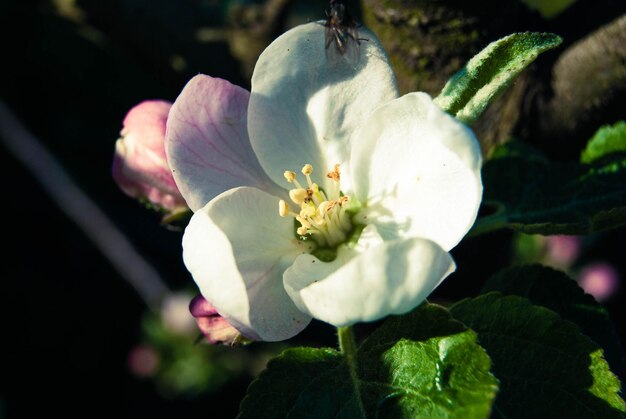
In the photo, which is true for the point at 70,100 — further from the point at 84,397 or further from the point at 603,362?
the point at 603,362

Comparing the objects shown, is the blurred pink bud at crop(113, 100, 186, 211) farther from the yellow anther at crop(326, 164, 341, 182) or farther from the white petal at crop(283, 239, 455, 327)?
the white petal at crop(283, 239, 455, 327)

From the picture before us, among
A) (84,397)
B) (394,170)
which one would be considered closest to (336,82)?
(394,170)

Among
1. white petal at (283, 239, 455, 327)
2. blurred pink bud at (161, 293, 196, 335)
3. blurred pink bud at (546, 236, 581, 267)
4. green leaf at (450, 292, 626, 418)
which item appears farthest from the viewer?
blurred pink bud at (161, 293, 196, 335)

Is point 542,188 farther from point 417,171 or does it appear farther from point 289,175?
point 289,175

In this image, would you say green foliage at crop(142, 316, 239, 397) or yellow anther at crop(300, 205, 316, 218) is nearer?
yellow anther at crop(300, 205, 316, 218)

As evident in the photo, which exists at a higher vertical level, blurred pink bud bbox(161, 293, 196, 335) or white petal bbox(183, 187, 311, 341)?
white petal bbox(183, 187, 311, 341)

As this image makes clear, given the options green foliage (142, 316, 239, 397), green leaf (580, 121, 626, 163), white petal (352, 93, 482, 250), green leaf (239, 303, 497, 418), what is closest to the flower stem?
green leaf (239, 303, 497, 418)

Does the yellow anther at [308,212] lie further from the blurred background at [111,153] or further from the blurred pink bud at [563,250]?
the blurred pink bud at [563,250]

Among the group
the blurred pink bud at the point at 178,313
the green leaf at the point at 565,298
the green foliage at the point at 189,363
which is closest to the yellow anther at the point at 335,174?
the green leaf at the point at 565,298
